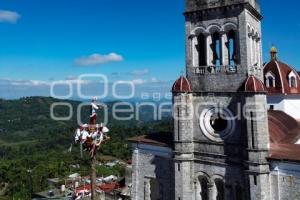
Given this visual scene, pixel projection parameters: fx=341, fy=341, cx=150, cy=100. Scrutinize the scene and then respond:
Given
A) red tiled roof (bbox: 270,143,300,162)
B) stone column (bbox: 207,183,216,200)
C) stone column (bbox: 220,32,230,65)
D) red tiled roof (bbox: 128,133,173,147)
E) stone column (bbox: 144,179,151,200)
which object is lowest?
stone column (bbox: 144,179,151,200)

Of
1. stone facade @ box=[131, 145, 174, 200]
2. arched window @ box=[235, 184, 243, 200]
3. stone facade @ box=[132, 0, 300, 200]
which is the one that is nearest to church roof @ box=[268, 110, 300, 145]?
stone facade @ box=[132, 0, 300, 200]

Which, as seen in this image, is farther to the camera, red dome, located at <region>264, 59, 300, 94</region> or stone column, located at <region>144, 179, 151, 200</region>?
red dome, located at <region>264, 59, 300, 94</region>

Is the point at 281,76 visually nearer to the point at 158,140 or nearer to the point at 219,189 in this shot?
the point at 158,140

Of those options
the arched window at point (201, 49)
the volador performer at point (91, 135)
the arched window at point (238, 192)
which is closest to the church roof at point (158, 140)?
the arched window at point (238, 192)

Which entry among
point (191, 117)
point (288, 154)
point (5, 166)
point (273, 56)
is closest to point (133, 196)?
point (191, 117)

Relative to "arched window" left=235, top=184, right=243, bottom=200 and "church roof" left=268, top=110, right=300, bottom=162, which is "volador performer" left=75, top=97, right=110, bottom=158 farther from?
"arched window" left=235, top=184, right=243, bottom=200

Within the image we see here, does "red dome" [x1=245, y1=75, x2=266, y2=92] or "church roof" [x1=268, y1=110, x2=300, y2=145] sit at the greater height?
"red dome" [x1=245, y1=75, x2=266, y2=92]

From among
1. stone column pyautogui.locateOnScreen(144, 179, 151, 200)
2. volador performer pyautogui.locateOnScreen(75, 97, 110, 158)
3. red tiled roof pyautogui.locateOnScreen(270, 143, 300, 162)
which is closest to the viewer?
volador performer pyautogui.locateOnScreen(75, 97, 110, 158)

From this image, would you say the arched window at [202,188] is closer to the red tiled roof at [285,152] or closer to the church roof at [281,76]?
the red tiled roof at [285,152]
